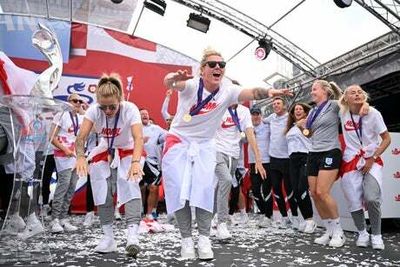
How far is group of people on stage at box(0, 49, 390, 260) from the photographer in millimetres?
3158

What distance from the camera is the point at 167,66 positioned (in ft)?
29.6

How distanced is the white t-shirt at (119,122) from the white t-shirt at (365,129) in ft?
6.70

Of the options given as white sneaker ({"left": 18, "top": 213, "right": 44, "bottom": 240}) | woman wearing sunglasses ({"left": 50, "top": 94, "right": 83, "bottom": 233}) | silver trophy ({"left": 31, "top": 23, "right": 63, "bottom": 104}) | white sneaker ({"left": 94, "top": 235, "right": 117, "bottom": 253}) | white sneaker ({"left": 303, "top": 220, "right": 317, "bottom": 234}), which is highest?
silver trophy ({"left": 31, "top": 23, "right": 63, "bottom": 104})

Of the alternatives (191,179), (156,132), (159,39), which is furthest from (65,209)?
(159,39)

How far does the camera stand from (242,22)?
9.84 m

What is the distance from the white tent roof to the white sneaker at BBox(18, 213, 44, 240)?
6235mm

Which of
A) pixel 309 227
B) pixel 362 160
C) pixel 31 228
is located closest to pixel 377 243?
pixel 362 160

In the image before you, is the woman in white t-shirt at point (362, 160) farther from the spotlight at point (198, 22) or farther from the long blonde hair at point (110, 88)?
the spotlight at point (198, 22)

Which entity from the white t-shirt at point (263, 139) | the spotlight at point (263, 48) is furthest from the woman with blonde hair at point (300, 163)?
the spotlight at point (263, 48)

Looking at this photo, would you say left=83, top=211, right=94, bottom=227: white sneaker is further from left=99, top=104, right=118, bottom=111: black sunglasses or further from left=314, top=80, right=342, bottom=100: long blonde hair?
left=314, top=80, right=342, bottom=100: long blonde hair

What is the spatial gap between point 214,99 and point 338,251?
1.74 meters

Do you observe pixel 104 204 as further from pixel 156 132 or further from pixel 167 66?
pixel 167 66

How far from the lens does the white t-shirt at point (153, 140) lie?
6285mm

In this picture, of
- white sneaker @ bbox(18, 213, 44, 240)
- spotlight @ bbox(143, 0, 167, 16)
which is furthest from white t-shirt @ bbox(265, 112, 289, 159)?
spotlight @ bbox(143, 0, 167, 16)
